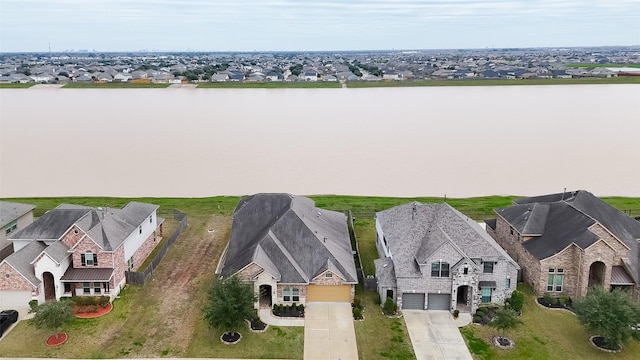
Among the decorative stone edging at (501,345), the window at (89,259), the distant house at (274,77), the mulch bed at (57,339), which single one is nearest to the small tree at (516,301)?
the decorative stone edging at (501,345)

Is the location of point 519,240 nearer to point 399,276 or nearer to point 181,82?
point 399,276

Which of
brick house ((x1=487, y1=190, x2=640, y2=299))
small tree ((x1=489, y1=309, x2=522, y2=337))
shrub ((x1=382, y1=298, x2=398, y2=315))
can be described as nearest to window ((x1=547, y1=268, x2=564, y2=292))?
brick house ((x1=487, y1=190, x2=640, y2=299))

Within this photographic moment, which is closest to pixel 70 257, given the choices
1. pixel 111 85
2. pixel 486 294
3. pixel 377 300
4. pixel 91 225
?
pixel 91 225

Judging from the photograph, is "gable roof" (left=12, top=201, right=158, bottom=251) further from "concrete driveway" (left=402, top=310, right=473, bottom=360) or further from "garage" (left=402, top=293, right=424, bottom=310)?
"concrete driveway" (left=402, top=310, right=473, bottom=360)

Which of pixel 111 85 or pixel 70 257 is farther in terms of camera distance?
pixel 111 85

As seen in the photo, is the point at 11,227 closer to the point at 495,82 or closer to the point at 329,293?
the point at 329,293
